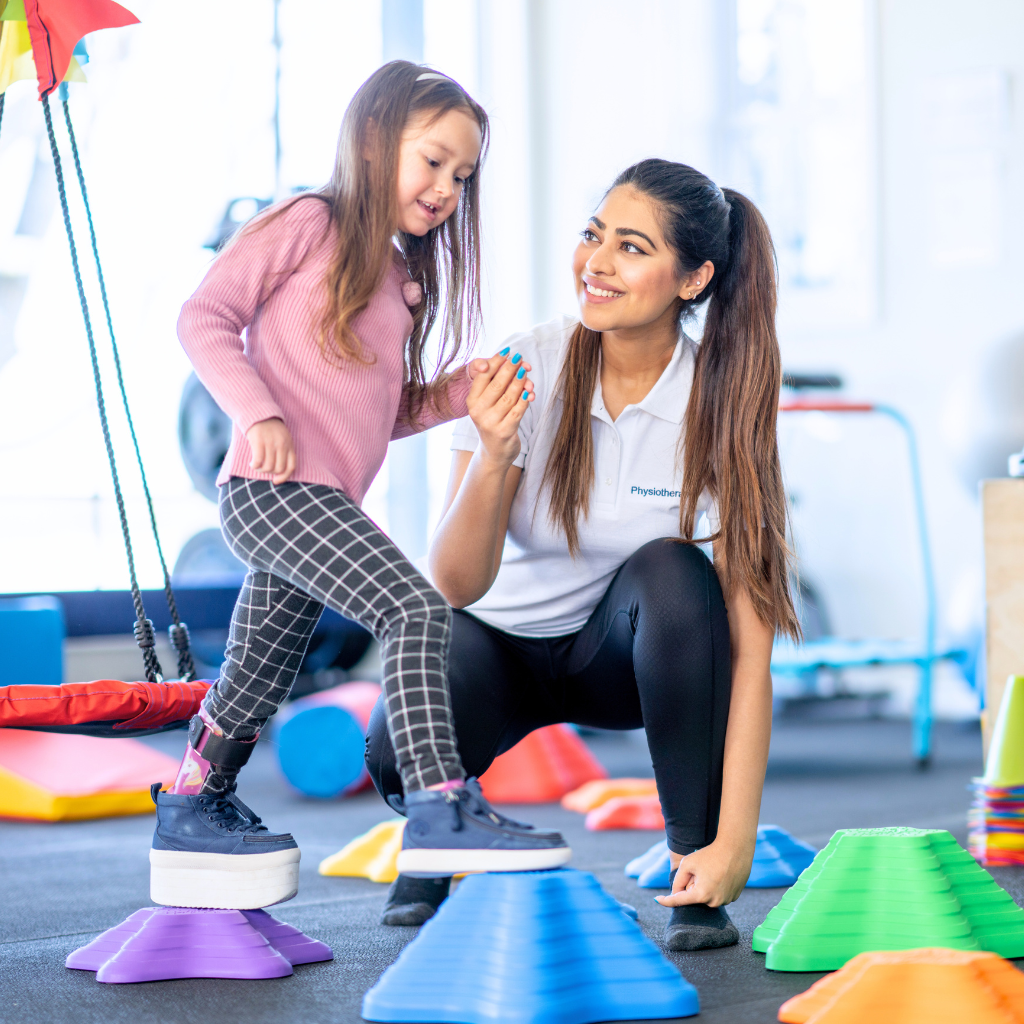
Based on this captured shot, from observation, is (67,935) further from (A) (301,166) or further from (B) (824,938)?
(A) (301,166)

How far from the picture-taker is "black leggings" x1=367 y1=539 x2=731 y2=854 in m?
1.46

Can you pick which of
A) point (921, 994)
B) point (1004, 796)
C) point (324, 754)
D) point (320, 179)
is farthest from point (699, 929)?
point (320, 179)

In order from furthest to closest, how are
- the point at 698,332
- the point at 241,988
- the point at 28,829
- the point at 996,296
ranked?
the point at 996,296 → the point at 28,829 → the point at 698,332 → the point at 241,988

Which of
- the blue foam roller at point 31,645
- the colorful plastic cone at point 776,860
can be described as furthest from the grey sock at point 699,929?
the blue foam roller at point 31,645

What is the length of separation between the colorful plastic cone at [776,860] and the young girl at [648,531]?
36 centimetres

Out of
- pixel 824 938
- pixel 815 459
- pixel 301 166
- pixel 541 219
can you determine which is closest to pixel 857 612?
pixel 815 459

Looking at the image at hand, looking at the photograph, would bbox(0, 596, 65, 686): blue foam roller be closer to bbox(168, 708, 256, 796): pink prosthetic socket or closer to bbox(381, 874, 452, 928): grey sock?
bbox(381, 874, 452, 928): grey sock

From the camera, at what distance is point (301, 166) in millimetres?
4461

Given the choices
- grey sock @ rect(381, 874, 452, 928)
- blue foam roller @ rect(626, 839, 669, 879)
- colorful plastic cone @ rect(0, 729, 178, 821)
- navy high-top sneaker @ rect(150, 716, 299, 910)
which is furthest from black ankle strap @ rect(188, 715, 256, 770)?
colorful plastic cone @ rect(0, 729, 178, 821)

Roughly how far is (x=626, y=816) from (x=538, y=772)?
410 millimetres

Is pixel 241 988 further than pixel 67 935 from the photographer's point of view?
No

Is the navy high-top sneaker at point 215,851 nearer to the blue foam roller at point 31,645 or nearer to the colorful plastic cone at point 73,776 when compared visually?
the colorful plastic cone at point 73,776

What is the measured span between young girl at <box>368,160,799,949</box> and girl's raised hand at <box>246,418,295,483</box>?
261 mm

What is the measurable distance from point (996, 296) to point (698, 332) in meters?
2.84
